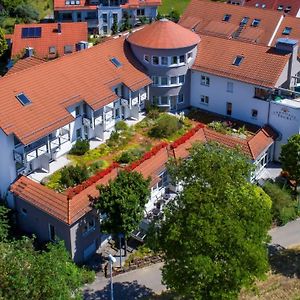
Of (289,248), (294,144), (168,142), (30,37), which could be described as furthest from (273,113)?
(30,37)

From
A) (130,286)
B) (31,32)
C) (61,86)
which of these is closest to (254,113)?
(61,86)

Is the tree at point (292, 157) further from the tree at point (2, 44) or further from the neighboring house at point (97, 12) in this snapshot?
the neighboring house at point (97, 12)

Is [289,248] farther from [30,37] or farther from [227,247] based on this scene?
[30,37]

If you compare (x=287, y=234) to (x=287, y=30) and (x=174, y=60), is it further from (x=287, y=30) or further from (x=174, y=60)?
(x=287, y=30)

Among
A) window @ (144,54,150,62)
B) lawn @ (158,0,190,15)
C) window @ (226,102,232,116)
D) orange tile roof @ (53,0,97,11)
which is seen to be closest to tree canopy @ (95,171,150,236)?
window @ (144,54,150,62)

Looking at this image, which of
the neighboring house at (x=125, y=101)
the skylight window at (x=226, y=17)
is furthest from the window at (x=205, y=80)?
the skylight window at (x=226, y=17)

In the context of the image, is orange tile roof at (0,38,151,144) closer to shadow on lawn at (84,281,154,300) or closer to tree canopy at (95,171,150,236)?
tree canopy at (95,171,150,236)
